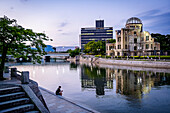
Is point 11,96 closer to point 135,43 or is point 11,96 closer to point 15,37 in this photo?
point 15,37

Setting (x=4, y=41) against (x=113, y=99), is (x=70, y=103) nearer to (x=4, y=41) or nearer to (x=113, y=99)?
(x=113, y=99)

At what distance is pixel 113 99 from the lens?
18.7 m

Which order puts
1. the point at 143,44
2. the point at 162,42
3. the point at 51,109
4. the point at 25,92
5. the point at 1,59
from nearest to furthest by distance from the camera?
the point at 25,92 → the point at 51,109 → the point at 1,59 → the point at 143,44 → the point at 162,42

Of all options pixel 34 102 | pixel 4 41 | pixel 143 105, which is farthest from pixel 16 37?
pixel 143 105

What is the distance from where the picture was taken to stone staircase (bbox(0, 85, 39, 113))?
9.69m

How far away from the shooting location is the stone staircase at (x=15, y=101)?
31.8ft

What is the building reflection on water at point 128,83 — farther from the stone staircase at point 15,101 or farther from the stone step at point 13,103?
the stone step at point 13,103

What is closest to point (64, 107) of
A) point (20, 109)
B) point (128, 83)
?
point (20, 109)

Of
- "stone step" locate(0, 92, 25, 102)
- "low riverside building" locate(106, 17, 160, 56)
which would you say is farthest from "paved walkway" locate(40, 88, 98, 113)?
"low riverside building" locate(106, 17, 160, 56)

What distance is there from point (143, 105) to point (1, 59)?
1625cm

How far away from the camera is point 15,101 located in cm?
1020

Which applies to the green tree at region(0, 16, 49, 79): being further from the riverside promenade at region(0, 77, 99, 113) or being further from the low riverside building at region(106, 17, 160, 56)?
the low riverside building at region(106, 17, 160, 56)

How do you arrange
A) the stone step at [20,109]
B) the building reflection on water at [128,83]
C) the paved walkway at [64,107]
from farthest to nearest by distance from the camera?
the building reflection on water at [128,83] → the paved walkway at [64,107] → the stone step at [20,109]

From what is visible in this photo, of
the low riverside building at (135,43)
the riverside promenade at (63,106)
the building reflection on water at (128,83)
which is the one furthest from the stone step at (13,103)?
the low riverside building at (135,43)
